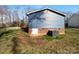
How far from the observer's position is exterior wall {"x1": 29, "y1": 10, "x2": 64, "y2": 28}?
113 inches

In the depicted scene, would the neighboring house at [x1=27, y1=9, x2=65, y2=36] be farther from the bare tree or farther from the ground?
the bare tree

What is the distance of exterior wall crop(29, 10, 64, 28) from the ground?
11 centimetres

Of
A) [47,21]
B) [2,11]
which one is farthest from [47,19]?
[2,11]

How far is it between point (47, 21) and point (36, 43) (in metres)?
0.24

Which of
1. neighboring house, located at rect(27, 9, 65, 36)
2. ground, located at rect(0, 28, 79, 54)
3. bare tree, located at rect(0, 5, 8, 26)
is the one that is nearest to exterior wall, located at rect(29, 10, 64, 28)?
neighboring house, located at rect(27, 9, 65, 36)

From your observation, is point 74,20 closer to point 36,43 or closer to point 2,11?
point 36,43

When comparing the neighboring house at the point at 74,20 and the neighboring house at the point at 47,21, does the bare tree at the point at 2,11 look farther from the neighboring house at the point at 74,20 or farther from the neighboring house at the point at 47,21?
the neighboring house at the point at 74,20

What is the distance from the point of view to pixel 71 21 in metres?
2.88

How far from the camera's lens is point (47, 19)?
288cm

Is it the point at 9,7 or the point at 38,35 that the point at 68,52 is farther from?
the point at 9,7
